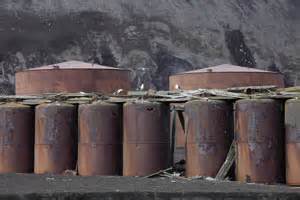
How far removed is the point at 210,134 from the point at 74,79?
5.66 metres

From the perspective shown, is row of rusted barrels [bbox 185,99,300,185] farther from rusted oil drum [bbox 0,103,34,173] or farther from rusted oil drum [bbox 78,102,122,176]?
rusted oil drum [bbox 0,103,34,173]

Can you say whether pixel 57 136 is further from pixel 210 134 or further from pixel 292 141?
pixel 292 141

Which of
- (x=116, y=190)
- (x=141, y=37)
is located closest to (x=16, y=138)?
(x=116, y=190)

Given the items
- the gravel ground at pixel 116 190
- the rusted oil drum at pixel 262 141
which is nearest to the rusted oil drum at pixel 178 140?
the rusted oil drum at pixel 262 141

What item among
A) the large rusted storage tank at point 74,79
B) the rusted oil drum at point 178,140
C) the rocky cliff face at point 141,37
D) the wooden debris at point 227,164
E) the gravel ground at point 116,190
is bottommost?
the gravel ground at point 116,190

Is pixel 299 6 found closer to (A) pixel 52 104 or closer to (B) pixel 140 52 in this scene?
(B) pixel 140 52

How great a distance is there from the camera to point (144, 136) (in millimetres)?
13484

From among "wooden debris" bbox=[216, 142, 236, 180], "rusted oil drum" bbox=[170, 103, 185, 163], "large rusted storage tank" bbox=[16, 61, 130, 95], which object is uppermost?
"large rusted storage tank" bbox=[16, 61, 130, 95]

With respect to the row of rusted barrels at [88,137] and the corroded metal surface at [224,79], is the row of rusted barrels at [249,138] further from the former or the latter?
the corroded metal surface at [224,79]

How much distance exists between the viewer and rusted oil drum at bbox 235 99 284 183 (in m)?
12.5

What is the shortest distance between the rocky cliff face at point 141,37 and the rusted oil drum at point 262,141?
21.7 meters

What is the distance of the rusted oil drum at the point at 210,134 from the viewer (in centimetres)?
1298

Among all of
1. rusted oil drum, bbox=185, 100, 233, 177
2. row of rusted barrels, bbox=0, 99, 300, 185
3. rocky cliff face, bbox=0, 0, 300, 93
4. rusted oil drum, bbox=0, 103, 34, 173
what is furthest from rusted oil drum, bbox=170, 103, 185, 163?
rocky cliff face, bbox=0, 0, 300, 93

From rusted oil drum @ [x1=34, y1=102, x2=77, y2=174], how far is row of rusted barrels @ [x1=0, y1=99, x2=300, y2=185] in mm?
18
